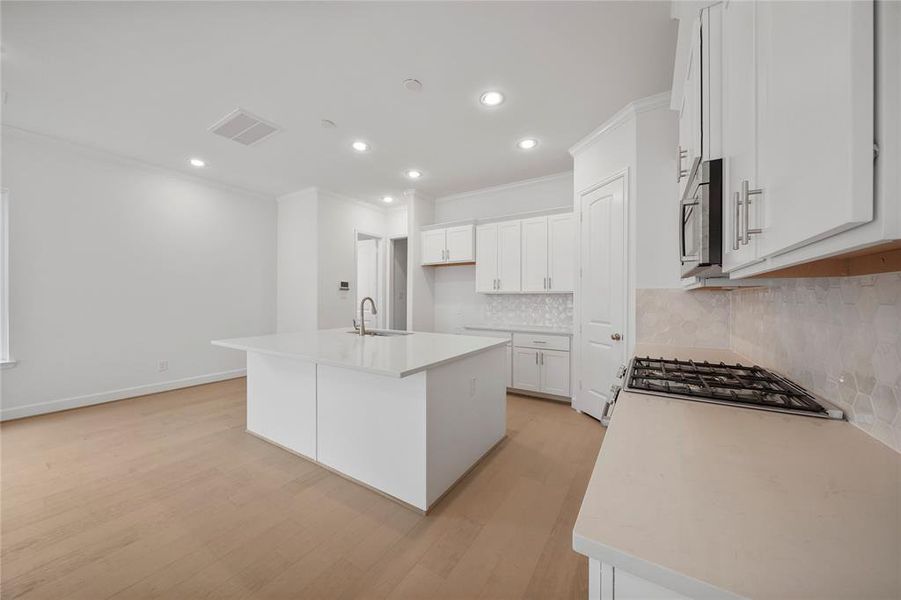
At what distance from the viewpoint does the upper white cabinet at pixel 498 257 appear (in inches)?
163

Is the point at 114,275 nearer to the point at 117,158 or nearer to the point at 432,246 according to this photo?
the point at 117,158

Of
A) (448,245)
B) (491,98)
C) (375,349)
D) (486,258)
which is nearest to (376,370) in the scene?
(375,349)

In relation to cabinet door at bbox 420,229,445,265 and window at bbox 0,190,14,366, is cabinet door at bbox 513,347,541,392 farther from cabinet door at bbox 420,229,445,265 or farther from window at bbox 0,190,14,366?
window at bbox 0,190,14,366

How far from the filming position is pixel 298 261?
502 centimetres

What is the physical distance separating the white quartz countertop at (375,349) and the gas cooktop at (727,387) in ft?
3.19

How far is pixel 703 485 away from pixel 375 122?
10.6 feet

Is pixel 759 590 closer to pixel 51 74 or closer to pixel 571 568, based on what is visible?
pixel 571 568

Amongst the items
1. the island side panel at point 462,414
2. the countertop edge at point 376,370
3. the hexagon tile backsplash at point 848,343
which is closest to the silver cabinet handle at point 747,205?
the hexagon tile backsplash at point 848,343

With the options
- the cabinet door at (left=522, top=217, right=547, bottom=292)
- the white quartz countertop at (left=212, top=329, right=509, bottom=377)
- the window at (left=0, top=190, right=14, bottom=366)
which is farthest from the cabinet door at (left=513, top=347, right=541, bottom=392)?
the window at (left=0, top=190, right=14, bottom=366)

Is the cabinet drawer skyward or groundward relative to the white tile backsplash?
groundward

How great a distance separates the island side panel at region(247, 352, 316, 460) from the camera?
2379 mm

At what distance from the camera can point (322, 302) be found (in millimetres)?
4848

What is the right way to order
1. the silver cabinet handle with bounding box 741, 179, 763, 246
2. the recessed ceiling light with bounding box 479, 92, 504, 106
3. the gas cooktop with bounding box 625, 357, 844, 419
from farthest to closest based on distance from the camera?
1. the recessed ceiling light with bounding box 479, 92, 504, 106
2. the gas cooktop with bounding box 625, 357, 844, 419
3. the silver cabinet handle with bounding box 741, 179, 763, 246

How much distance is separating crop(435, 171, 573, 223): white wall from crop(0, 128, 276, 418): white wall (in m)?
3.07
